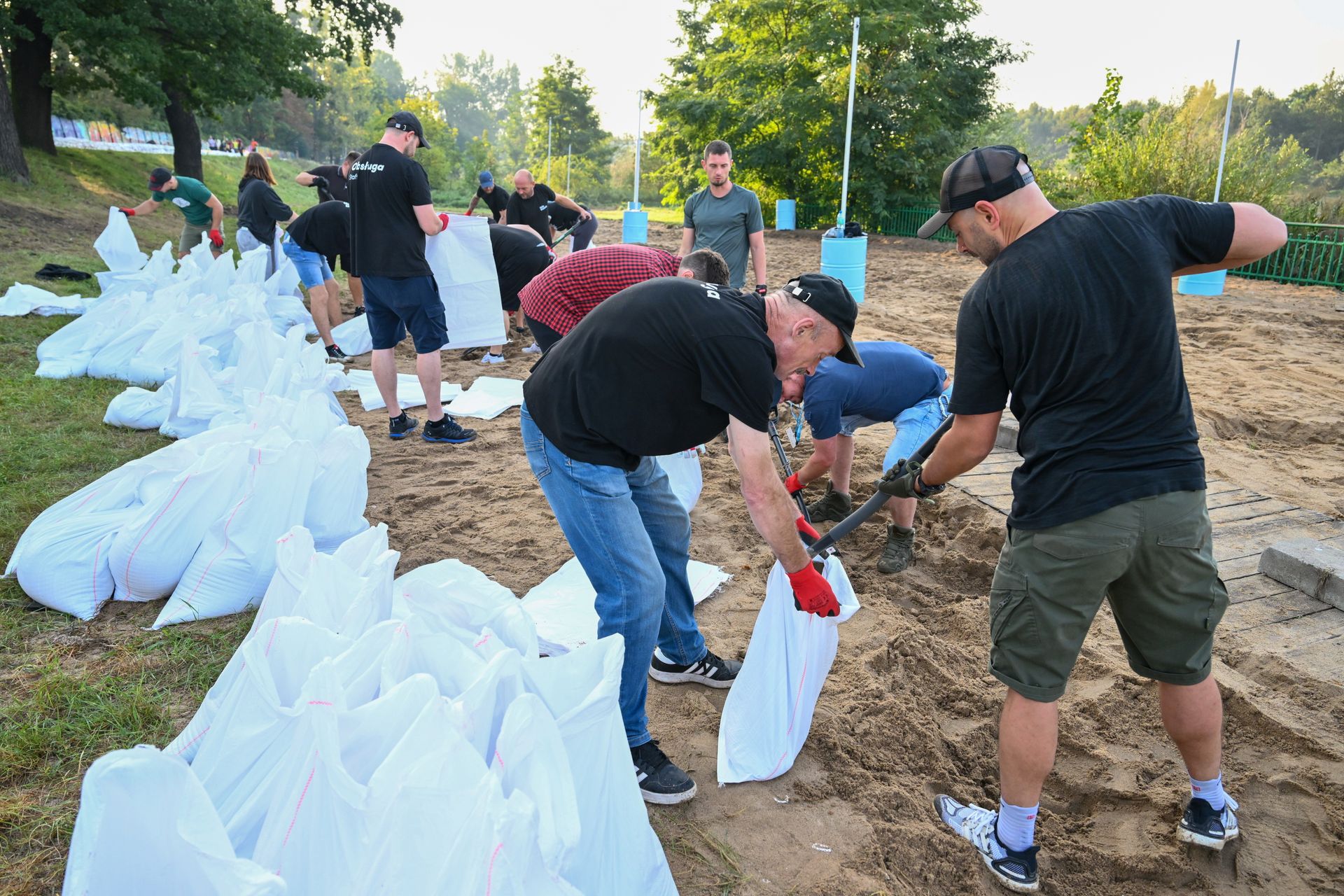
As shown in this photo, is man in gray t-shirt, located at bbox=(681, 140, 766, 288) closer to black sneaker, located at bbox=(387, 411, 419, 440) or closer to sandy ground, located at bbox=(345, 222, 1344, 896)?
sandy ground, located at bbox=(345, 222, 1344, 896)

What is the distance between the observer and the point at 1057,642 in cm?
178

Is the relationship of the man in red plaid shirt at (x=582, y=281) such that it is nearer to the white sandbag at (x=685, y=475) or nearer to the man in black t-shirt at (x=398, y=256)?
the white sandbag at (x=685, y=475)

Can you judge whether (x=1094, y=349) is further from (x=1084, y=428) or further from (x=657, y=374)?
(x=657, y=374)

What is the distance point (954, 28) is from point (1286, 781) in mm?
23193

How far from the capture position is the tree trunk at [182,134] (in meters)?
18.4

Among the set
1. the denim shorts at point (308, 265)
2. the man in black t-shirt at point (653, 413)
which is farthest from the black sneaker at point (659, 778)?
the denim shorts at point (308, 265)

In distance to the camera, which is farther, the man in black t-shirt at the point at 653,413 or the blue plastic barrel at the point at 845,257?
the blue plastic barrel at the point at 845,257

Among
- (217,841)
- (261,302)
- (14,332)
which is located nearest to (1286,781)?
(217,841)

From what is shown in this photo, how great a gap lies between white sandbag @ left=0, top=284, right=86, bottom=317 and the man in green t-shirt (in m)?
0.95

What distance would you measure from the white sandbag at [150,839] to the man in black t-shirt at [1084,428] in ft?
4.98

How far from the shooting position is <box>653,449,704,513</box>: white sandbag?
3.64 metres

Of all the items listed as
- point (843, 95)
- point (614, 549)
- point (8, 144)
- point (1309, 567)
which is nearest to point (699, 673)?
point (614, 549)

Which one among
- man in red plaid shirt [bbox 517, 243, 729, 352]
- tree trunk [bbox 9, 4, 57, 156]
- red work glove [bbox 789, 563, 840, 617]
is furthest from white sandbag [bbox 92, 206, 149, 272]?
tree trunk [bbox 9, 4, 57, 156]

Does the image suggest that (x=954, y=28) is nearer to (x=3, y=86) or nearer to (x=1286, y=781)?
(x=3, y=86)
